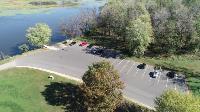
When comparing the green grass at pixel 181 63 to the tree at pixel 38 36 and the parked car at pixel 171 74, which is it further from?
the tree at pixel 38 36

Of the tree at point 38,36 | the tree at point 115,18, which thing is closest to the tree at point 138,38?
the tree at point 115,18

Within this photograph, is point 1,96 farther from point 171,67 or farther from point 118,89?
point 171,67

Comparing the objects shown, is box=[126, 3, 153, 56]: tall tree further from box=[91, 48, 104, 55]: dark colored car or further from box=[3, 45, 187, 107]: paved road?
box=[91, 48, 104, 55]: dark colored car

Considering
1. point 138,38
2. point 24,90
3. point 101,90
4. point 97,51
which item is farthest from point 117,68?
point 101,90

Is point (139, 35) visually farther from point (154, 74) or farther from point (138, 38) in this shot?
point (154, 74)

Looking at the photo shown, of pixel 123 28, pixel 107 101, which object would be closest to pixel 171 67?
pixel 123 28

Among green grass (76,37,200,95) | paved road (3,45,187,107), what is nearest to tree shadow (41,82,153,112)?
paved road (3,45,187,107)
